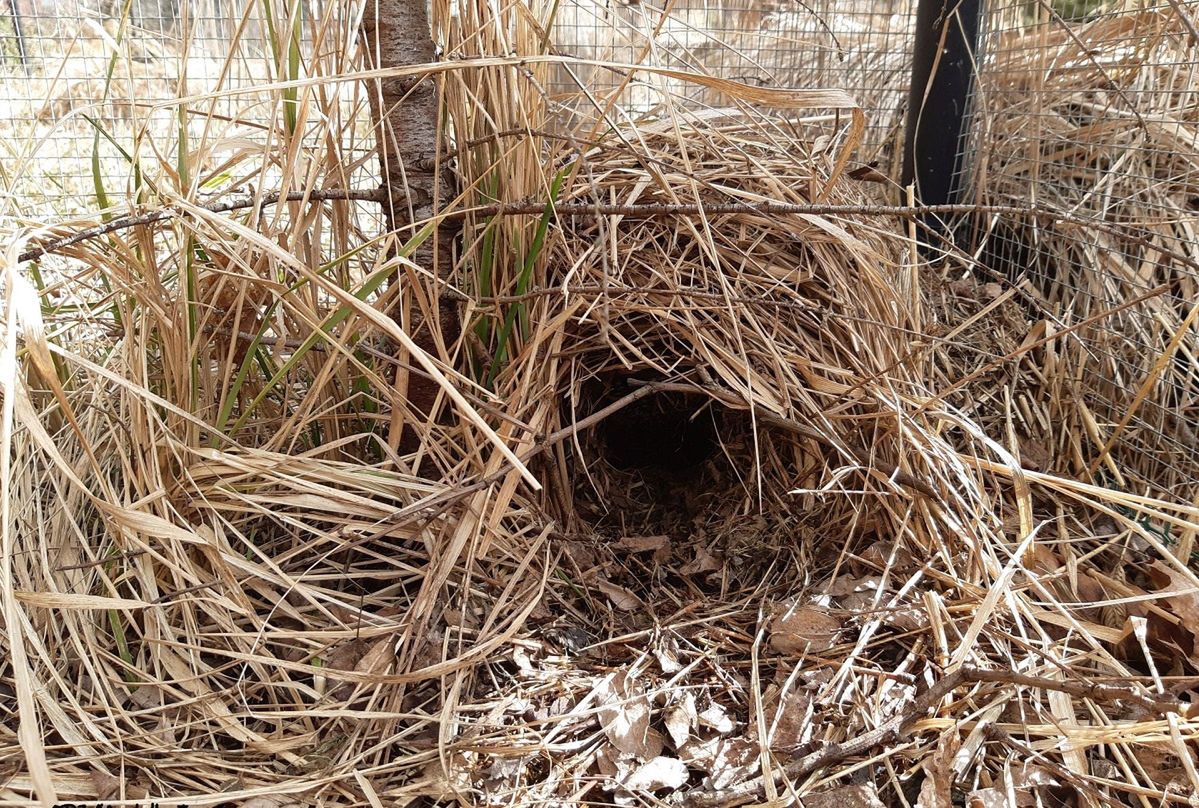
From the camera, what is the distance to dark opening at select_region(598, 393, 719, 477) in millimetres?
1979

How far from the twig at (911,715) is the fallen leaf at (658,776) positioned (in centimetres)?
4

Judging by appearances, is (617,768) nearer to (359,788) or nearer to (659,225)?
(359,788)

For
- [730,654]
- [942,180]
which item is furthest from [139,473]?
[942,180]

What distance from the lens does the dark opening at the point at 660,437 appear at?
1979mm

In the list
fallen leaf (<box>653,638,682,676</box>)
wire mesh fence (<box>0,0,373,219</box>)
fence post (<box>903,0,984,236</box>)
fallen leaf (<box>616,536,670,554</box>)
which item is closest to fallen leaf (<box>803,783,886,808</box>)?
fallen leaf (<box>653,638,682,676</box>)

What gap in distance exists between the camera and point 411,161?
1.32 metres

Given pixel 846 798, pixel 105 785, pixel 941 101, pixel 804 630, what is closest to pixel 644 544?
pixel 804 630

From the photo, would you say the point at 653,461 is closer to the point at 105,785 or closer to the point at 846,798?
the point at 846,798

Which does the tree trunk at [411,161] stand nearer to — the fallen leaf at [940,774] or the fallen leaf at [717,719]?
the fallen leaf at [717,719]

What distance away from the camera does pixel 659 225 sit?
61.5 inches

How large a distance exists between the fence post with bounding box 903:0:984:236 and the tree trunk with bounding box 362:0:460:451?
4.26 ft

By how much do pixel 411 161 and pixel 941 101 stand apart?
150 centimetres

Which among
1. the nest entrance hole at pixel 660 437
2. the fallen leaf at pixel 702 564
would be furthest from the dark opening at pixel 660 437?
the fallen leaf at pixel 702 564

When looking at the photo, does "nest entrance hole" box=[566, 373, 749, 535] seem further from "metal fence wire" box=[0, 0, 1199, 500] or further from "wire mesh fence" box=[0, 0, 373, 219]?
"wire mesh fence" box=[0, 0, 373, 219]
